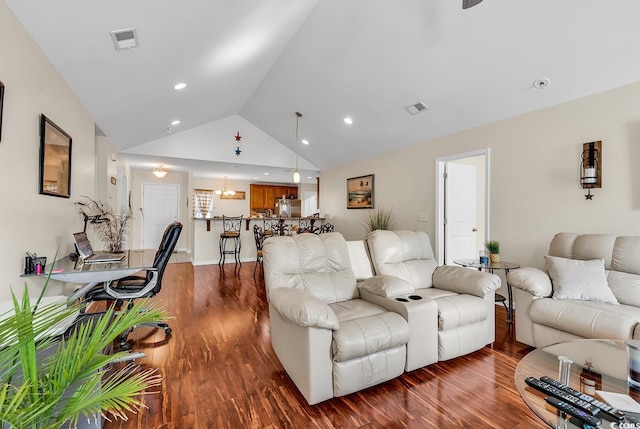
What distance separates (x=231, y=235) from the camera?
651 cm

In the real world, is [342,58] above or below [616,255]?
above

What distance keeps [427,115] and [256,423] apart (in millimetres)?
4052

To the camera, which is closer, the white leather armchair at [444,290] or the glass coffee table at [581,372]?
the glass coffee table at [581,372]

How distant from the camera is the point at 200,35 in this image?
266 centimetres

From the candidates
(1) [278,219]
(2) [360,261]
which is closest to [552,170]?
(2) [360,261]

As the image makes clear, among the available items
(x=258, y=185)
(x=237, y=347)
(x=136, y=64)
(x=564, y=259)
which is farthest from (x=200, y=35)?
(x=258, y=185)

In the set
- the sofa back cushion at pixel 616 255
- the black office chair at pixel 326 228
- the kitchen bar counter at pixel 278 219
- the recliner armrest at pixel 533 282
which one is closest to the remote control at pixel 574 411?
the recliner armrest at pixel 533 282

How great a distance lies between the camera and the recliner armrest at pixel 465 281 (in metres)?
2.50

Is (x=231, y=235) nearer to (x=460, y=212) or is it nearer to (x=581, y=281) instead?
(x=460, y=212)

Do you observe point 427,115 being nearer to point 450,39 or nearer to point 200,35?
point 450,39

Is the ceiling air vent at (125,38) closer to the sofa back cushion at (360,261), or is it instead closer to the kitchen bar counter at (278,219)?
the sofa back cushion at (360,261)

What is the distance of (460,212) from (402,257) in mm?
2310

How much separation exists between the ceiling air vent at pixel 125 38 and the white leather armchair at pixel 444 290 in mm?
2643

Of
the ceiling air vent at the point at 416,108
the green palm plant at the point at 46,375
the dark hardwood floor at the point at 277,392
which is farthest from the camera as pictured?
the ceiling air vent at the point at 416,108
